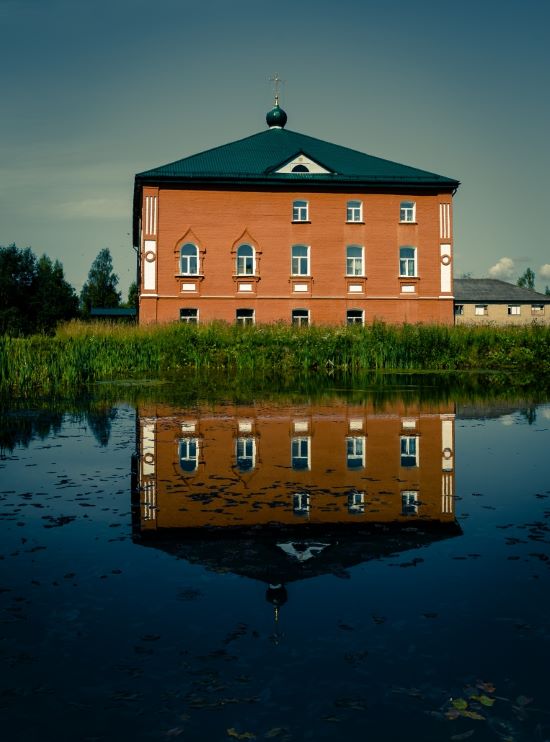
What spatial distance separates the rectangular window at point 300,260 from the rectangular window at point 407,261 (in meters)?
5.05

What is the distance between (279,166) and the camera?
119 ft

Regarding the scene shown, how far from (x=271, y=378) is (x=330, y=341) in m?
4.44

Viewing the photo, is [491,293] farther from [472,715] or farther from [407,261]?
[472,715]

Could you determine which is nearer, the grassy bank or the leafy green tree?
Result: the grassy bank

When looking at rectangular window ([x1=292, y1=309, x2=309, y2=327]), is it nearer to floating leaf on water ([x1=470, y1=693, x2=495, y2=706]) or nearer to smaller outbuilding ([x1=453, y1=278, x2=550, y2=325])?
smaller outbuilding ([x1=453, y1=278, x2=550, y2=325])

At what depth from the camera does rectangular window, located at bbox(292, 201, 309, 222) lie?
37.1 meters

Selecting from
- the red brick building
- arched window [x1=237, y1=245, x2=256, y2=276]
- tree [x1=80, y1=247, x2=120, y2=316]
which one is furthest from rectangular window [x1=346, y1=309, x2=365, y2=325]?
tree [x1=80, y1=247, x2=120, y2=316]

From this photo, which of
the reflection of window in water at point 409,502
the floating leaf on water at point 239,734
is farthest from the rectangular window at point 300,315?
the floating leaf on water at point 239,734

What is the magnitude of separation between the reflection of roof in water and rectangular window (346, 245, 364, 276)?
32.6m

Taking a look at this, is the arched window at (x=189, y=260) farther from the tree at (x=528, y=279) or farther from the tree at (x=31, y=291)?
the tree at (x=528, y=279)

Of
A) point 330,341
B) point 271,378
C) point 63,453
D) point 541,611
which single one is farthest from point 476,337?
point 541,611

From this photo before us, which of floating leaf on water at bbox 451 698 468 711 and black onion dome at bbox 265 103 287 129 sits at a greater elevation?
black onion dome at bbox 265 103 287 129

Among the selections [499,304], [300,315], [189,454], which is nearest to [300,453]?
[189,454]

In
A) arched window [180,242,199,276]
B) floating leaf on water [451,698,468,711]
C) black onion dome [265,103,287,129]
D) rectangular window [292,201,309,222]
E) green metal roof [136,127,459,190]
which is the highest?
black onion dome [265,103,287,129]
